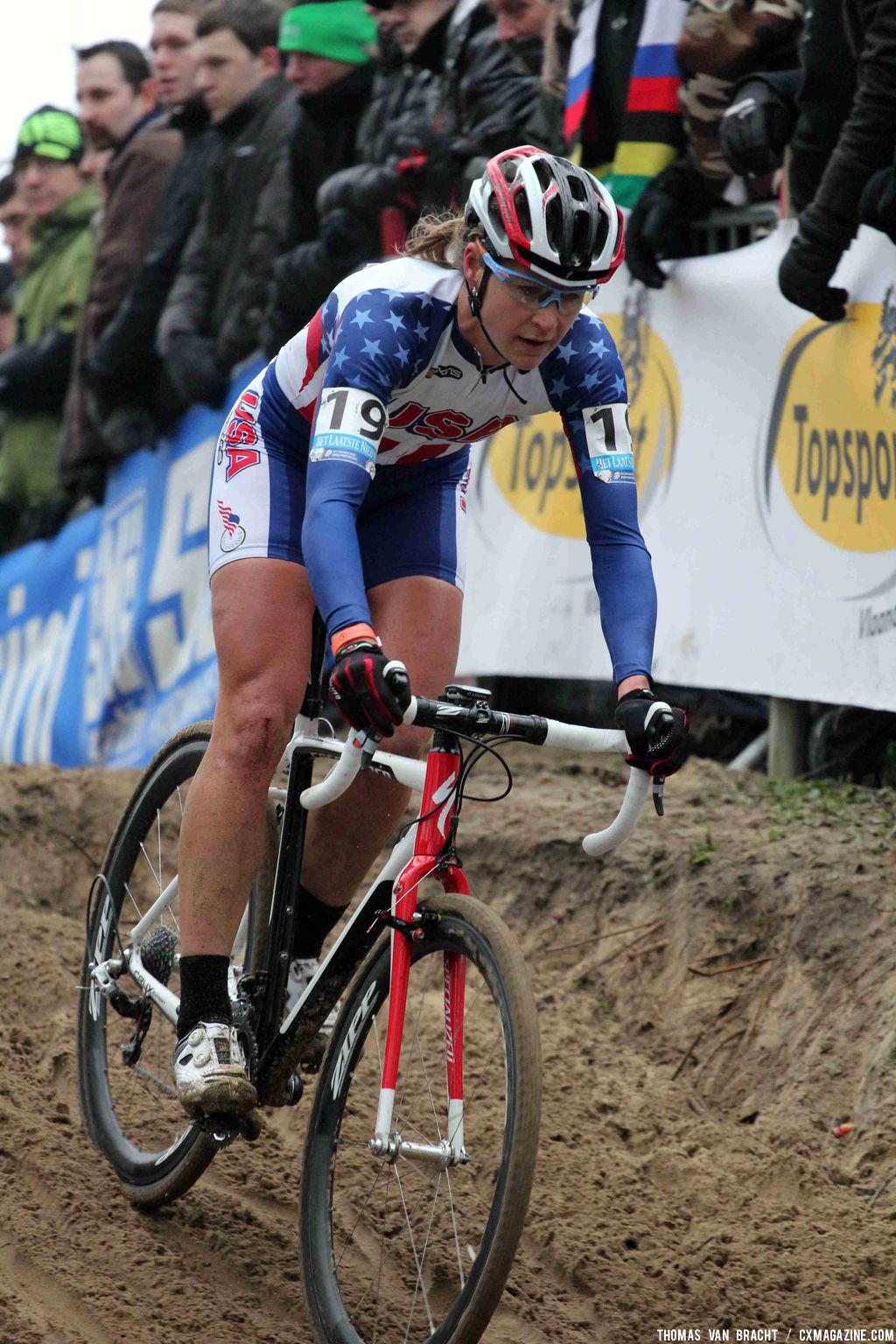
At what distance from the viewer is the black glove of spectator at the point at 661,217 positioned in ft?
21.8

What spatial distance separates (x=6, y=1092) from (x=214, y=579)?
1.82m

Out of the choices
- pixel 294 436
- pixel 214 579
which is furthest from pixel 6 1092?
pixel 294 436

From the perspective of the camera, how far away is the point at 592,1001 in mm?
5430

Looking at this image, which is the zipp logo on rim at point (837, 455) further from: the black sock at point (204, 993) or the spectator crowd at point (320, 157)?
the black sock at point (204, 993)

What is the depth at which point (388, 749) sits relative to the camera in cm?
370

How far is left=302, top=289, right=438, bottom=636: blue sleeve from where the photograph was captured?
3.10 m

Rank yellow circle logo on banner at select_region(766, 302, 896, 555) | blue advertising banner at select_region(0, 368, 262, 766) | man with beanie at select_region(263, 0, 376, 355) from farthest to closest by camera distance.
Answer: blue advertising banner at select_region(0, 368, 262, 766), man with beanie at select_region(263, 0, 376, 355), yellow circle logo on banner at select_region(766, 302, 896, 555)

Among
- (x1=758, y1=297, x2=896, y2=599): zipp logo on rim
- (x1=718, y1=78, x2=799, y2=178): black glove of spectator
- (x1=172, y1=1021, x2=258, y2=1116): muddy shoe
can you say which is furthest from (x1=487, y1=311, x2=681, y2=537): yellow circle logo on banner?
(x1=172, y1=1021, x2=258, y2=1116): muddy shoe

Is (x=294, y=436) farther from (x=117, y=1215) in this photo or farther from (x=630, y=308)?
(x=630, y=308)

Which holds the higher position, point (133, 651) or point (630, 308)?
point (630, 308)

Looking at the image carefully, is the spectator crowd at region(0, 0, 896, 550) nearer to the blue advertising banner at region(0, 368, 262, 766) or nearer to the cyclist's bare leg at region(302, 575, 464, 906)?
the blue advertising banner at region(0, 368, 262, 766)

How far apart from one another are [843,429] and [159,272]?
6.49 metres

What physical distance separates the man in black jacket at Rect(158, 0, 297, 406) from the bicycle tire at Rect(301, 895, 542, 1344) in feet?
20.9

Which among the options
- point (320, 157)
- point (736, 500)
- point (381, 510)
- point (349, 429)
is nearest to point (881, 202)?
point (736, 500)
